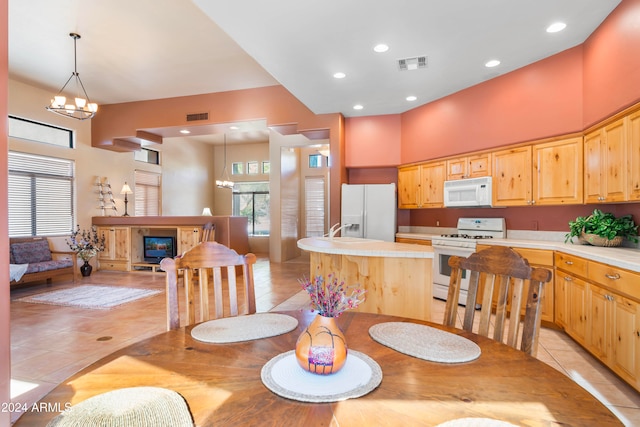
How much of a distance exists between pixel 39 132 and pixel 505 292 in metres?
7.76

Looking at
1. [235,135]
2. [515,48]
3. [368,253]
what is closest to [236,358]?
[368,253]

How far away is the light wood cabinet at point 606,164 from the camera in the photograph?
107 inches

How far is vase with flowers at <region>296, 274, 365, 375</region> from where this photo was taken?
0.96m

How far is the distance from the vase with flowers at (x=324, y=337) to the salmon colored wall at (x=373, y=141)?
491 cm

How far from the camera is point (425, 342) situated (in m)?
1.23

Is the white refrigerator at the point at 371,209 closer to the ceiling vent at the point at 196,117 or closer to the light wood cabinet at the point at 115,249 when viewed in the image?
the ceiling vent at the point at 196,117

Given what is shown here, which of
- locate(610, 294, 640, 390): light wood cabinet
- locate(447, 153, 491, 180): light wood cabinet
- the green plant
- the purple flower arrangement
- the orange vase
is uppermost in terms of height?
locate(447, 153, 491, 180): light wood cabinet

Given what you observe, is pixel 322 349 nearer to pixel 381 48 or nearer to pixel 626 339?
pixel 626 339

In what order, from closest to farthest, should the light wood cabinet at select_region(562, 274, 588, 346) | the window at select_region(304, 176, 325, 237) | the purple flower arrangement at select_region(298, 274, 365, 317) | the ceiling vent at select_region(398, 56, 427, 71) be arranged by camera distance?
the purple flower arrangement at select_region(298, 274, 365, 317)
the light wood cabinet at select_region(562, 274, 588, 346)
the ceiling vent at select_region(398, 56, 427, 71)
the window at select_region(304, 176, 325, 237)

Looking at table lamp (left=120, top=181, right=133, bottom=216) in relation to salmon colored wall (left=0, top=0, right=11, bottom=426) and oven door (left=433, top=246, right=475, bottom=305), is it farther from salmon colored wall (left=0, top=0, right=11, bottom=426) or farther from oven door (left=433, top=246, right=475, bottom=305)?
salmon colored wall (left=0, top=0, right=11, bottom=426)

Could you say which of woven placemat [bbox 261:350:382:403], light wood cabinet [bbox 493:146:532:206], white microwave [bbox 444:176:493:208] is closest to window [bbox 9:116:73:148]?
woven placemat [bbox 261:350:382:403]

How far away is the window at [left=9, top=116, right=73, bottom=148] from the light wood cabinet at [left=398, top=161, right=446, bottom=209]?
6.53 metres

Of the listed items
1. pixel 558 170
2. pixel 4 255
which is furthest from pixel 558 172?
pixel 4 255

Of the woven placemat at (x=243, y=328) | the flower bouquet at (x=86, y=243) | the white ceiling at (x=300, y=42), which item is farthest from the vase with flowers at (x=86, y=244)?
the woven placemat at (x=243, y=328)
